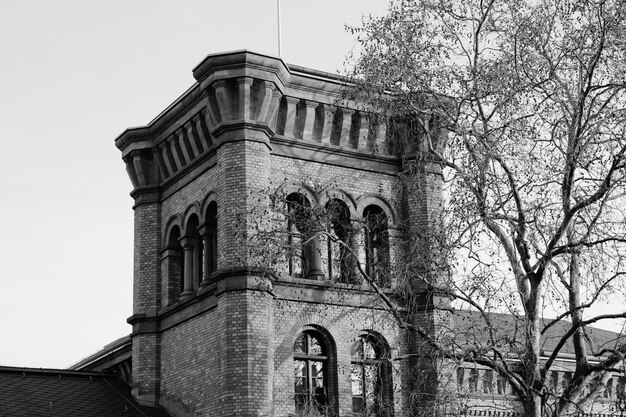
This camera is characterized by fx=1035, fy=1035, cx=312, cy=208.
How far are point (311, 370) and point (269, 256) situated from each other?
139 inches

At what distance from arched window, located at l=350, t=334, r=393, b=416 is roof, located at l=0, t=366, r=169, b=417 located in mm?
4821

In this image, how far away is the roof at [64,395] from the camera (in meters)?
24.4

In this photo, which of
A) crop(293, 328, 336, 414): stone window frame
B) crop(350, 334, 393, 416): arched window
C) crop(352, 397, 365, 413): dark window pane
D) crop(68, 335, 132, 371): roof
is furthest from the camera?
crop(68, 335, 132, 371): roof

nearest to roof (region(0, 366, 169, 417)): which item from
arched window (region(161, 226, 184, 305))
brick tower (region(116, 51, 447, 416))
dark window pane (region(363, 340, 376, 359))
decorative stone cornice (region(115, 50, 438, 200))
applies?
brick tower (region(116, 51, 447, 416))

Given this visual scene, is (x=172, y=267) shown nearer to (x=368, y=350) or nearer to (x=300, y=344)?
(x=300, y=344)

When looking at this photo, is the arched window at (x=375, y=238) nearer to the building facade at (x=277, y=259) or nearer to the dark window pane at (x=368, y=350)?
the building facade at (x=277, y=259)

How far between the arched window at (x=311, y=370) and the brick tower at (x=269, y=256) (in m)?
0.03

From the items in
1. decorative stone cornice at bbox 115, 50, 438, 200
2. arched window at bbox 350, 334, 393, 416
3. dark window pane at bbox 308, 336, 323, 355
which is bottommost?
Result: arched window at bbox 350, 334, 393, 416

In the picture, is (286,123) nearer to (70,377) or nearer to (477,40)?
(477,40)

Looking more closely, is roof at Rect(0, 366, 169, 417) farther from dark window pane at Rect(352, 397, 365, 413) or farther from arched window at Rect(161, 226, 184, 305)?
dark window pane at Rect(352, 397, 365, 413)

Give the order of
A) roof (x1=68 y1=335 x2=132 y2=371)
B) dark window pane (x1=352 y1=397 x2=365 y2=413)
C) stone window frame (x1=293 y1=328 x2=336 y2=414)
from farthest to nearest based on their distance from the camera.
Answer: roof (x1=68 y1=335 x2=132 y2=371) < dark window pane (x1=352 y1=397 x2=365 y2=413) < stone window frame (x1=293 y1=328 x2=336 y2=414)

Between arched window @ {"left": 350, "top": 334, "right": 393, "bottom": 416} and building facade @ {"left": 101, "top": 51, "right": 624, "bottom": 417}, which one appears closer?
building facade @ {"left": 101, "top": 51, "right": 624, "bottom": 417}

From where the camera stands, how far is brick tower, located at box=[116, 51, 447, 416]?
2264 centimetres

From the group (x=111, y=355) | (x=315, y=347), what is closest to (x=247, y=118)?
(x=315, y=347)
